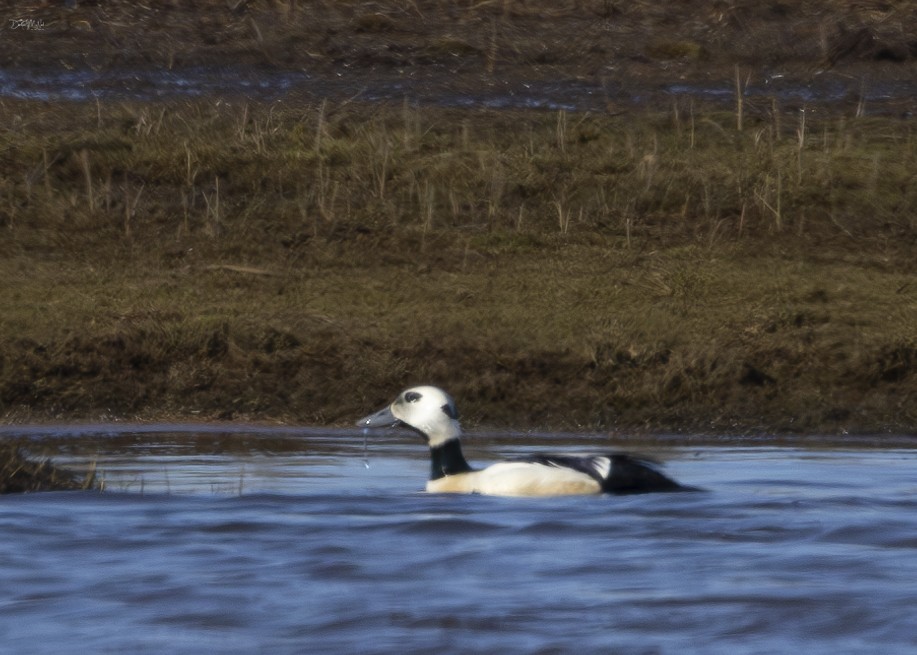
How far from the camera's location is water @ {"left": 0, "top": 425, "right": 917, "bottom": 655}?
6.64 metres

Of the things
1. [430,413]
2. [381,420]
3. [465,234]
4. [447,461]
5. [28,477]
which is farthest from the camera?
[465,234]

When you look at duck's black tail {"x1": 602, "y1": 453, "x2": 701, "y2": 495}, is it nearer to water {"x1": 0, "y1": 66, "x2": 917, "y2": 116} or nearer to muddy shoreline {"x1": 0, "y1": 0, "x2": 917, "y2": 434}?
muddy shoreline {"x1": 0, "y1": 0, "x2": 917, "y2": 434}

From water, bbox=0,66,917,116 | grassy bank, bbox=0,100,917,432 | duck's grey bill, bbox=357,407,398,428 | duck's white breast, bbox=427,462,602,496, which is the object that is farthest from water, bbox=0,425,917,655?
water, bbox=0,66,917,116

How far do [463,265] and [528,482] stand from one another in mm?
6310

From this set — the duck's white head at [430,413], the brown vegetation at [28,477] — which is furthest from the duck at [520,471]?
the brown vegetation at [28,477]

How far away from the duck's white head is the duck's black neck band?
0.10 feet

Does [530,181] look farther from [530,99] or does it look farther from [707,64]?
[707,64]

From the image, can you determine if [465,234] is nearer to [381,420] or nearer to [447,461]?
[381,420]

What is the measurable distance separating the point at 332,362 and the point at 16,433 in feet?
7.06

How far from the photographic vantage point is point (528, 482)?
31.6 ft
